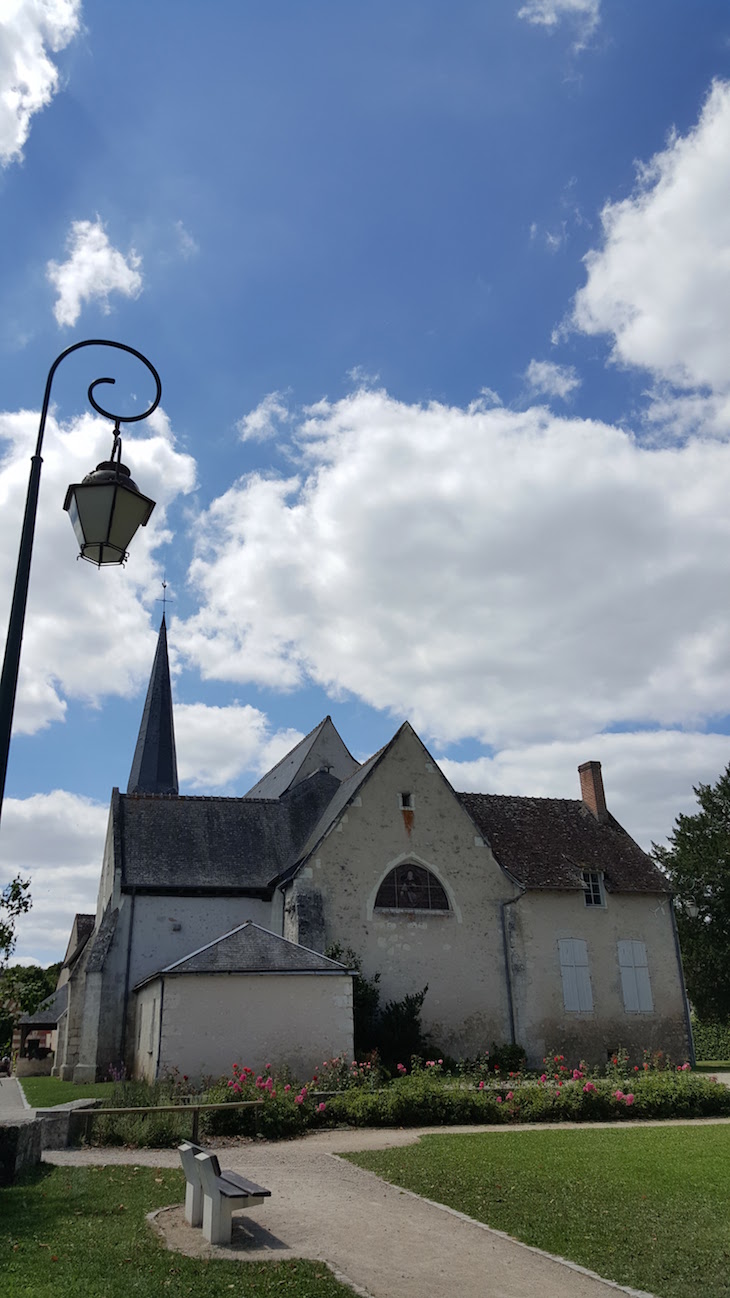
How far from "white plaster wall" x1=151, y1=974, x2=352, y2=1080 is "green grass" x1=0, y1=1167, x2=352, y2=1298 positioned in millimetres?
8190

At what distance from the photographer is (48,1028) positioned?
35469 millimetres

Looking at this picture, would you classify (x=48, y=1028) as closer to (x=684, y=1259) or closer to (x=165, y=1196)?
(x=165, y=1196)

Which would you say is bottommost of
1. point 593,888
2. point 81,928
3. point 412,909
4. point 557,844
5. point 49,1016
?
point 49,1016

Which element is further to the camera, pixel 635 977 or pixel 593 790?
pixel 593 790

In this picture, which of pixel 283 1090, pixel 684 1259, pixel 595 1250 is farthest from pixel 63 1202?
pixel 283 1090

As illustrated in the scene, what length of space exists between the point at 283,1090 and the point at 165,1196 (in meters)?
5.36

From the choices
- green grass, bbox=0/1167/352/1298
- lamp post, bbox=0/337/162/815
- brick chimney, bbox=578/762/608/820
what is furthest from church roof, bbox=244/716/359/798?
lamp post, bbox=0/337/162/815

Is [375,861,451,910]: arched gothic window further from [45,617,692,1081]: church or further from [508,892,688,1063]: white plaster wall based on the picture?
[508,892,688,1063]: white plaster wall

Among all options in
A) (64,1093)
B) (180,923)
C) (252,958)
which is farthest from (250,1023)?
(180,923)

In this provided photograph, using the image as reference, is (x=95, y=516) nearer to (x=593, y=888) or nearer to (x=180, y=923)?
→ (x=180, y=923)

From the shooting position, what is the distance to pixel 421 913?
2127cm

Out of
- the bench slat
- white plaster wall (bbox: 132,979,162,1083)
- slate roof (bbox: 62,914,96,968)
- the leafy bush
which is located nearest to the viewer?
the bench slat

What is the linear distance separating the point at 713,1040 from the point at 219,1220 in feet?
102

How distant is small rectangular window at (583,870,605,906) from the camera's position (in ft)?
75.5
